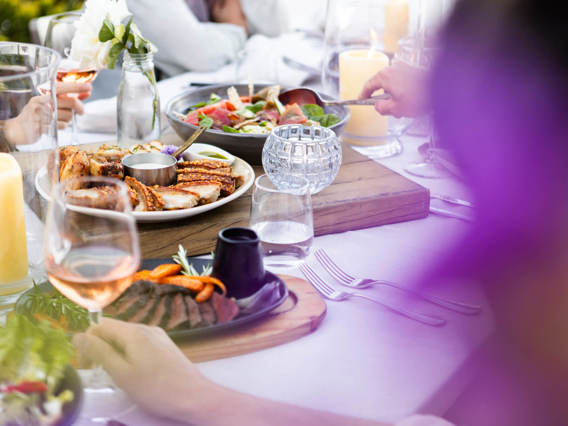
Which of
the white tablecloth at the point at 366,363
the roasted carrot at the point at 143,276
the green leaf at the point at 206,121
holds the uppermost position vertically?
the green leaf at the point at 206,121

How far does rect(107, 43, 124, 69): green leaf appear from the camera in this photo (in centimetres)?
144

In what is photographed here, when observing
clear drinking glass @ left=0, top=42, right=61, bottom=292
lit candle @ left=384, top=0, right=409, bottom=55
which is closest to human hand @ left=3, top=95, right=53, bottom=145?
clear drinking glass @ left=0, top=42, right=61, bottom=292

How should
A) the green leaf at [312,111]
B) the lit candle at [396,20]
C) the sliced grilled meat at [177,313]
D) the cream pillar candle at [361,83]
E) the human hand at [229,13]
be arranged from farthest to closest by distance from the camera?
the human hand at [229,13]
the lit candle at [396,20]
the cream pillar candle at [361,83]
the green leaf at [312,111]
the sliced grilled meat at [177,313]

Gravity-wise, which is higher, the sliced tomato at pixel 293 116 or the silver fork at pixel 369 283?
the sliced tomato at pixel 293 116

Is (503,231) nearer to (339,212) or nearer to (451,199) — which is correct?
(339,212)

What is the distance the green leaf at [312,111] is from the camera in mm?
1646

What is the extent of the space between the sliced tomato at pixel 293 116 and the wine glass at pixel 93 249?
86 centimetres

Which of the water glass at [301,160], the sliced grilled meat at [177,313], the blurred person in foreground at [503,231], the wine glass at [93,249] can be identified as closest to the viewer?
the blurred person in foreground at [503,231]

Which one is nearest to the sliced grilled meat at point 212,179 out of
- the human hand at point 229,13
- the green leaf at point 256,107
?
the green leaf at point 256,107

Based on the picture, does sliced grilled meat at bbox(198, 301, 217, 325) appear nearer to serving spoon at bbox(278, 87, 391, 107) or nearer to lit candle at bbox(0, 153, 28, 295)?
lit candle at bbox(0, 153, 28, 295)

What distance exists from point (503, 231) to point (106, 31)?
1037mm

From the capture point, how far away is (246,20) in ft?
11.5

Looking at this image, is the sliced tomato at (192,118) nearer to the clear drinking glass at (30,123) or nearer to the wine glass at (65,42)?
the wine glass at (65,42)

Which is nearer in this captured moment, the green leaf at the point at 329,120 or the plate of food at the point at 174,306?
the plate of food at the point at 174,306
